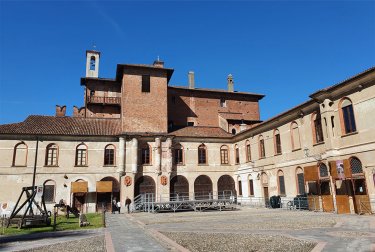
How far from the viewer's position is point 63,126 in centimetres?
3177

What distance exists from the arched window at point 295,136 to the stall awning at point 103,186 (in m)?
17.7

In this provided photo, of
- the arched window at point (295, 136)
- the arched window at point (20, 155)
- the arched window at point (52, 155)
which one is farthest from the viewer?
the arched window at point (52, 155)

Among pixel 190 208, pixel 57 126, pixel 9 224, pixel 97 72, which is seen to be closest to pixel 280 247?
pixel 9 224

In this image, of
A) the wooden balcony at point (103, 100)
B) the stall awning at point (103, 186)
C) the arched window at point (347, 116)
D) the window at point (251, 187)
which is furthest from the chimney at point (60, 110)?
the arched window at point (347, 116)

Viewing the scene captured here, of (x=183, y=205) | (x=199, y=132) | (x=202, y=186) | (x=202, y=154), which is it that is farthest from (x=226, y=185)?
(x=183, y=205)

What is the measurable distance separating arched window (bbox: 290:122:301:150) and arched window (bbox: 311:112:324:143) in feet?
6.59

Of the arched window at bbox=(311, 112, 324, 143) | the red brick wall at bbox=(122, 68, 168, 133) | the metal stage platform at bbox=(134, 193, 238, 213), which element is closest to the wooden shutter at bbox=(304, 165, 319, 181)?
the arched window at bbox=(311, 112, 324, 143)

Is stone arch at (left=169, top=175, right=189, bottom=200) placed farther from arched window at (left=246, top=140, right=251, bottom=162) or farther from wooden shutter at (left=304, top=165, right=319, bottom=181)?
wooden shutter at (left=304, top=165, right=319, bottom=181)

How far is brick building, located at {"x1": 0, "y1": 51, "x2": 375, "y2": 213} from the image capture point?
20.2m

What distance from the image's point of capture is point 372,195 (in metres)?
18.4

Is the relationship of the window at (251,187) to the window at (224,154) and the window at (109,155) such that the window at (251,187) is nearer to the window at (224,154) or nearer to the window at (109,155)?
the window at (224,154)

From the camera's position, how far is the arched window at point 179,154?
33500mm

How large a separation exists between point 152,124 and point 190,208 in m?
9.97

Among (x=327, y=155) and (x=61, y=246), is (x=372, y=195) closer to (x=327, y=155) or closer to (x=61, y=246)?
(x=327, y=155)
